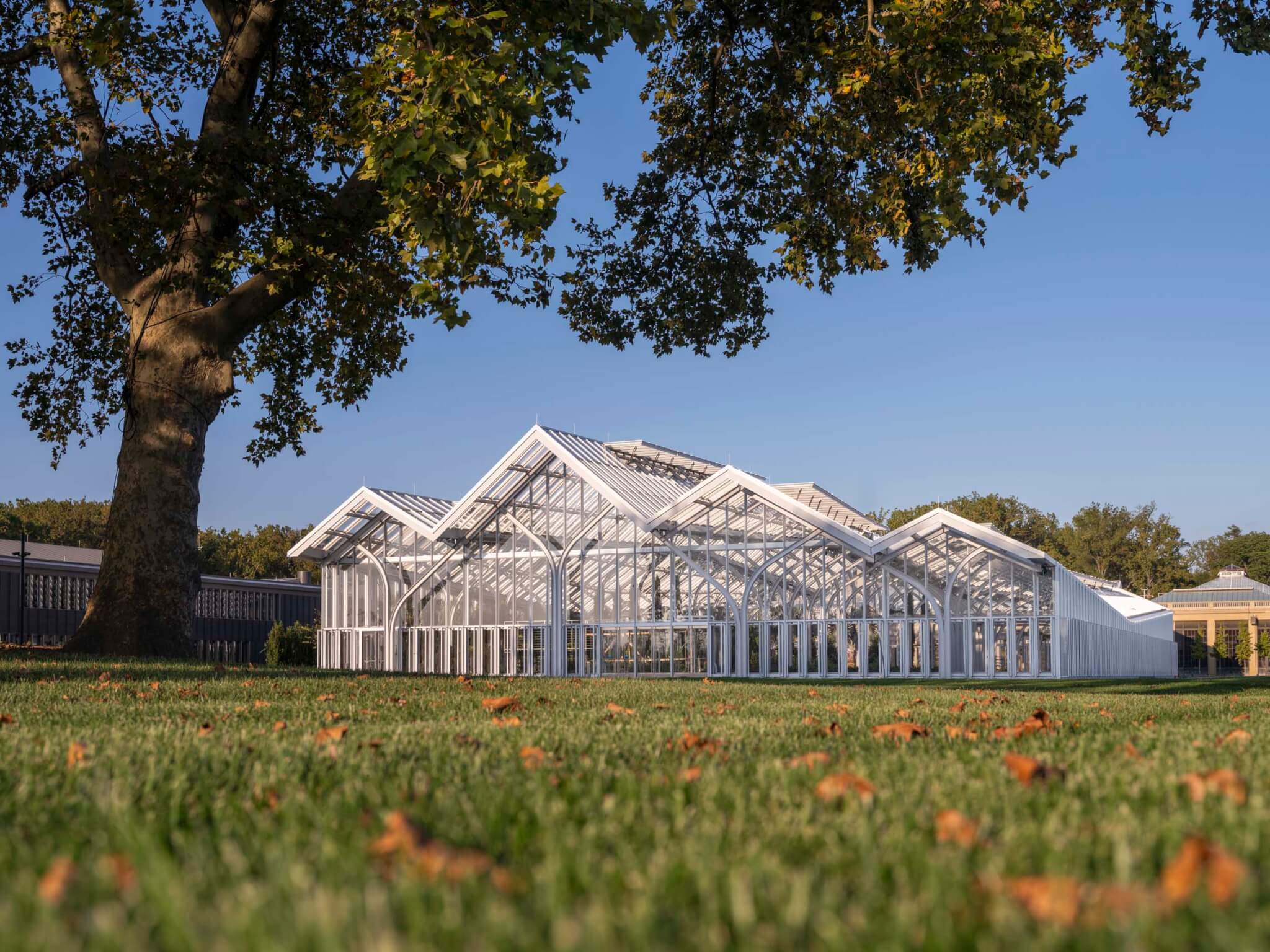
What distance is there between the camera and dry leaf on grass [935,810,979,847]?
240 centimetres

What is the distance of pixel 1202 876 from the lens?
1828mm

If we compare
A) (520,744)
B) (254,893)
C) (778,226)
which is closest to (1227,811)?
(254,893)

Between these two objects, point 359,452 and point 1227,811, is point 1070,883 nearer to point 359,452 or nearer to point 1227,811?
point 1227,811

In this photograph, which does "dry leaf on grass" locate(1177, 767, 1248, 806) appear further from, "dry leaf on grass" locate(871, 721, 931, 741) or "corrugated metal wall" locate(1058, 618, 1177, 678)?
"corrugated metal wall" locate(1058, 618, 1177, 678)

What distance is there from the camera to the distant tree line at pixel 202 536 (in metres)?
71.9

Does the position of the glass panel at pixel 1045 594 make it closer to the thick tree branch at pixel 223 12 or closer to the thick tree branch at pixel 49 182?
the thick tree branch at pixel 223 12

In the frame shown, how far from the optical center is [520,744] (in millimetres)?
4449

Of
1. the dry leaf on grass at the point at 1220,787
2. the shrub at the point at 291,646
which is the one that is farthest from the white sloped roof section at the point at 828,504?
the dry leaf on grass at the point at 1220,787

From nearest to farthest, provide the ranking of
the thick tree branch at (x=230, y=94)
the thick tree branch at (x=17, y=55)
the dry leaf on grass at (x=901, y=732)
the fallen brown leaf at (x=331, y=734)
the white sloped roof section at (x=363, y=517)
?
the fallen brown leaf at (x=331, y=734)
the dry leaf on grass at (x=901, y=732)
the thick tree branch at (x=230, y=94)
the thick tree branch at (x=17, y=55)
the white sloped roof section at (x=363, y=517)

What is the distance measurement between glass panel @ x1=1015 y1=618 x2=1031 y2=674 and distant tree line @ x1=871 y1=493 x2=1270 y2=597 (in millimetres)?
44810

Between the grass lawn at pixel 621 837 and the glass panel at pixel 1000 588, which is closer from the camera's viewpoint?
the grass lawn at pixel 621 837

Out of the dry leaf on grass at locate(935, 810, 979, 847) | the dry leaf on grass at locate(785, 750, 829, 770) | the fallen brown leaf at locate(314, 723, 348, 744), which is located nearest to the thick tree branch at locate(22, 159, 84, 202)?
the fallen brown leaf at locate(314, 723, 348, 744)

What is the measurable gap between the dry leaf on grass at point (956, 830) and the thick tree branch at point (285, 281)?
14084 millimetres

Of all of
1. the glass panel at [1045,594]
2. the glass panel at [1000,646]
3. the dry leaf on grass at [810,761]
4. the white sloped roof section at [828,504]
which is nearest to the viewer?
the dry leaf on grass at [810,761]
